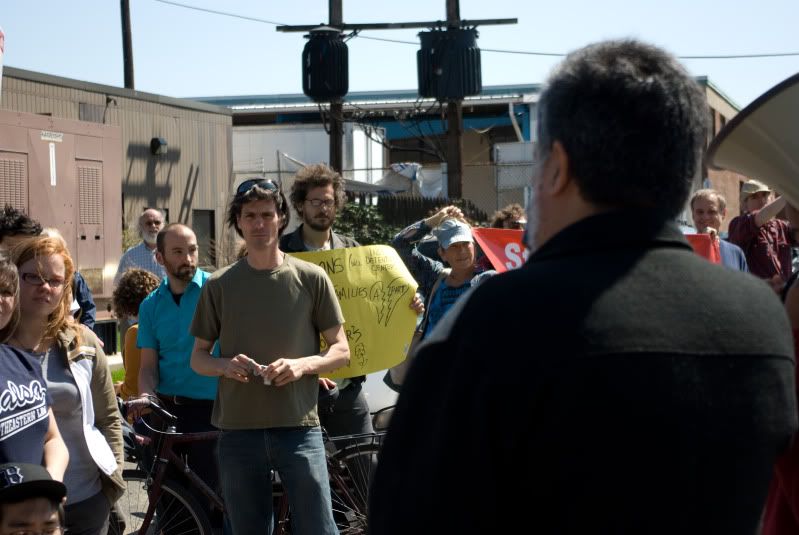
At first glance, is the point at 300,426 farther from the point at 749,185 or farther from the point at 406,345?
the point at 749,185

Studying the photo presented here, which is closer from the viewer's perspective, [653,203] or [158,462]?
[653,203]

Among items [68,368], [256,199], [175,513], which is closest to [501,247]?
[175,513]

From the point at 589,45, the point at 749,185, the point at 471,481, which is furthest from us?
the point at 749,185

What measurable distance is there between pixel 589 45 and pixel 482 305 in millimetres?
508

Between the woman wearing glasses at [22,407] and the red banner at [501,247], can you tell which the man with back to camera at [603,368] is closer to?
the woman wearing glasses at [22,407]

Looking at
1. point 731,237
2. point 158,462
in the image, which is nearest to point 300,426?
point 158,462

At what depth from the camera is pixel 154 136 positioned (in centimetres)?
2395

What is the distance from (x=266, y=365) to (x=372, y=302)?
1.59m

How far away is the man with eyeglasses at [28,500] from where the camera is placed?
364 cm

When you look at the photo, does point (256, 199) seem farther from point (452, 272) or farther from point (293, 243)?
point (452, 272)

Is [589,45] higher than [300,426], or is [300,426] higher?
[589,45]

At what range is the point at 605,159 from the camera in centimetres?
169

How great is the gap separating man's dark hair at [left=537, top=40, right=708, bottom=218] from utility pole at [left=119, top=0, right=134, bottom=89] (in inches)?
1100

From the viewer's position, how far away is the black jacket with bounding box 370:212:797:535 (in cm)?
156
